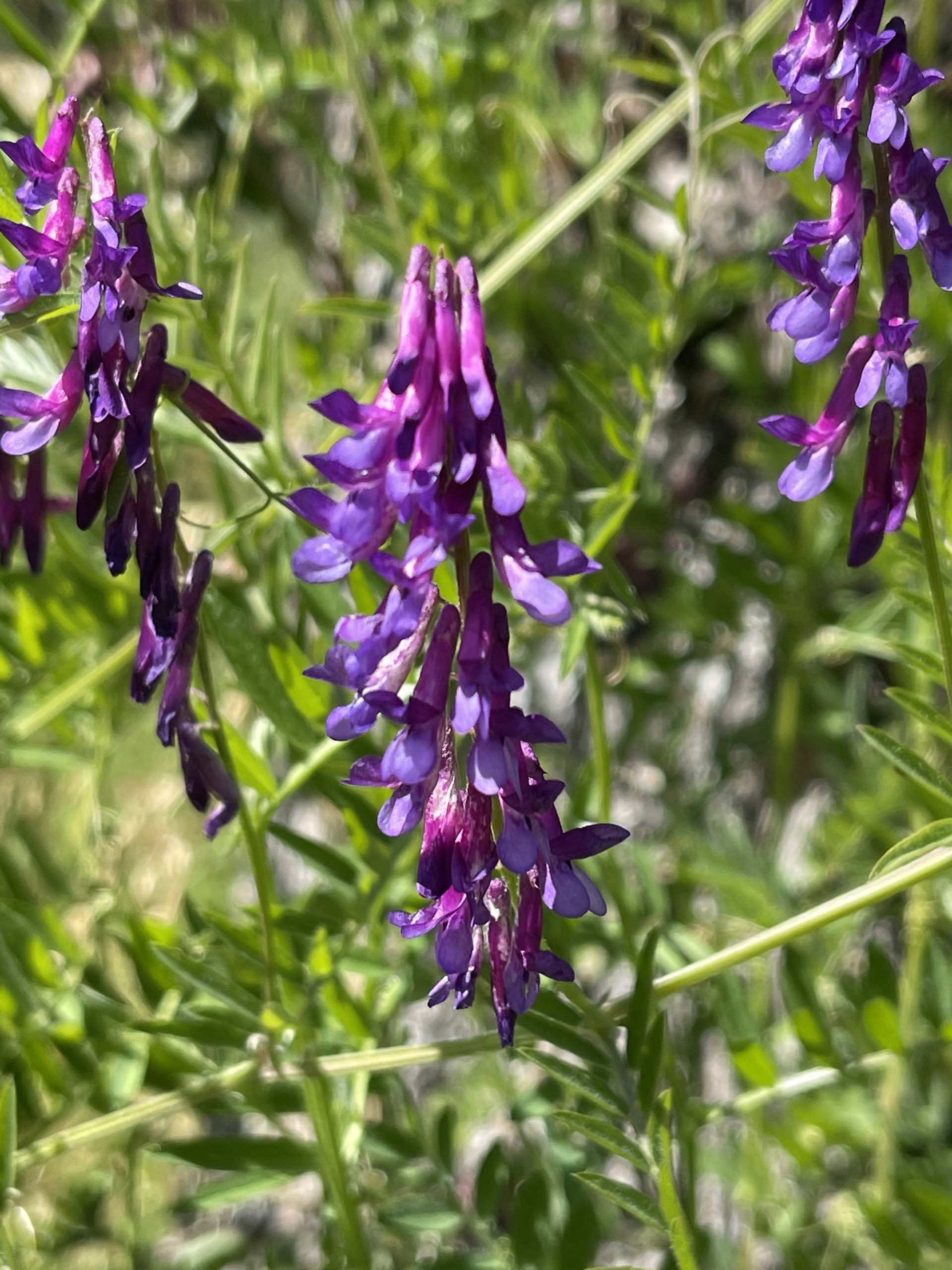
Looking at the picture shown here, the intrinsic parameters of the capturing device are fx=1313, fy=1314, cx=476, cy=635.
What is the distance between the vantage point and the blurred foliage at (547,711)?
0.92 meters

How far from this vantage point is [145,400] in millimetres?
614

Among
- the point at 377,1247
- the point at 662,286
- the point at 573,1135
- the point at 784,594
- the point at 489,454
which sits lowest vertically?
the point at 377,1247

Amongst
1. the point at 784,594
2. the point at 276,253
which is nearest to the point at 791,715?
the point at 784,594

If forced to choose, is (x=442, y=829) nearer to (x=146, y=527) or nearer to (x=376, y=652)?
(x=376, y=652)

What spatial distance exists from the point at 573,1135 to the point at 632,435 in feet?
1.83

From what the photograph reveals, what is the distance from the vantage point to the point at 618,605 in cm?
94

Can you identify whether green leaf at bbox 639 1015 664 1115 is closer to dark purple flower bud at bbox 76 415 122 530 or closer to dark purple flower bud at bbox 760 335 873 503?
dark purple flower bud at bbox 760 335 873 503

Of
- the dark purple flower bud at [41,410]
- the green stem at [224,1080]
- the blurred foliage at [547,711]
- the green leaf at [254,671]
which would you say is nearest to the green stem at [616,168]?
the blurred foliage at [547,711]

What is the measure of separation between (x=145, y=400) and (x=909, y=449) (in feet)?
1.24

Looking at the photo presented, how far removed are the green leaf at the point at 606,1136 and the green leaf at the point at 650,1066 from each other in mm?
36

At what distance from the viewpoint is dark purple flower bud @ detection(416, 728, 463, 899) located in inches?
22.6

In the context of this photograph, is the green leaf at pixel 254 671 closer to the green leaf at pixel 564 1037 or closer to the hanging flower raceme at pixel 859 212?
the green leaf at pixel 564 1037

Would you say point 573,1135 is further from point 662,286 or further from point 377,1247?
point 662,286

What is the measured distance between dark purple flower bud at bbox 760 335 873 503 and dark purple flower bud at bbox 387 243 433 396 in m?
0.19
